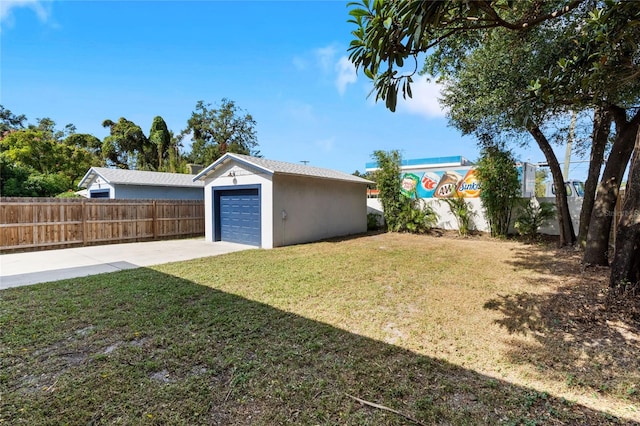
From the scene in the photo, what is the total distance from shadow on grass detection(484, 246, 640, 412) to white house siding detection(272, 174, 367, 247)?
6.97 m

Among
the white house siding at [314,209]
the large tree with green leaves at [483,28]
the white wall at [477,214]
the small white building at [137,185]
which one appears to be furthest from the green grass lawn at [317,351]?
the small white building at [137,185]

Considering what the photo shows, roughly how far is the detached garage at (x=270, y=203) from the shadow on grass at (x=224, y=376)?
613 cm

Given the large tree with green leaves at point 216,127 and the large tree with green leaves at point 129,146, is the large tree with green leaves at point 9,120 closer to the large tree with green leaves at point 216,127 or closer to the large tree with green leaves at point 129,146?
the large tree with green leaves at point 129,146

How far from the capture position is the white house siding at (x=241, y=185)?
10.1 meters

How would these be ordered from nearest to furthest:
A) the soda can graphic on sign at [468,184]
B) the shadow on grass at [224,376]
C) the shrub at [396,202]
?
1. the shadow on grass at [224,376]
2. the shrub at [396,202]
3. the soda can graphic on sign at [468,184]

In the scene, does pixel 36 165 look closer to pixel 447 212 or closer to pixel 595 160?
pixel 447 212

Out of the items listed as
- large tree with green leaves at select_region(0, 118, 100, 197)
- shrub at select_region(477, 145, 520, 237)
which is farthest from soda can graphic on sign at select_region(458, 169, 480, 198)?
large tree with green leaves at select_region(0, 118, 100, 197)

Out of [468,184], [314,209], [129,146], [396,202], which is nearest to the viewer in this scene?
[314,209]

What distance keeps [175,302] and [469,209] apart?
12.1 metres

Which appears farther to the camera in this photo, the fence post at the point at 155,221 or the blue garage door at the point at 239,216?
the fence post at the point at 155,221

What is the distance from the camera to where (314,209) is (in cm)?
1166

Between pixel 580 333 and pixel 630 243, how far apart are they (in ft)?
5.47

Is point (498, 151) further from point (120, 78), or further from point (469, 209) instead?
point (120, 78)

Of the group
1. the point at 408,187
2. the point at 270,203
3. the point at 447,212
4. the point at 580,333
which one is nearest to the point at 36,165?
the point at 270,203
